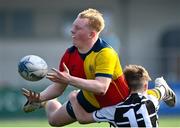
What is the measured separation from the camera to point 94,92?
1005cm

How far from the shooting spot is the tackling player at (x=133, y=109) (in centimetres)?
1045

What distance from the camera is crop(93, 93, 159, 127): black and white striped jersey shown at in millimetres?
10438

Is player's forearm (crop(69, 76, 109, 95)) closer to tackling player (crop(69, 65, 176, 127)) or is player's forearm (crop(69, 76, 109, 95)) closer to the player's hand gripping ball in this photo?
tackling player (crop(69, 65, 176, 127))

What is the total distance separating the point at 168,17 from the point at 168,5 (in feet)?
1.62

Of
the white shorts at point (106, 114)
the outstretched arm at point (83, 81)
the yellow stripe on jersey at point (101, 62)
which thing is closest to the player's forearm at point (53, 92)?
the white shorts at point (106, 114)

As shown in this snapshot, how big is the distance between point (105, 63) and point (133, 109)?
0.76 m

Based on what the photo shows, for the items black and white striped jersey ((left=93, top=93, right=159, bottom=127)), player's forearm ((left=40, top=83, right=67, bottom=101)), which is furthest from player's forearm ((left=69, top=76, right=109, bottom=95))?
player's forearm ((left=40, top=83, right=67, bottom=101))

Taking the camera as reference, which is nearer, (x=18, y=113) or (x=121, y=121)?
(x=121, y=121)

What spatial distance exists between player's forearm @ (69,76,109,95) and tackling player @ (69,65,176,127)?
0.54 m

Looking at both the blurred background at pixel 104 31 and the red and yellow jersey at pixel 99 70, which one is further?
the blurred background at pixel 104 31

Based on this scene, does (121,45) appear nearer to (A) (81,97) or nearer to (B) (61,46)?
(B) (61,46)

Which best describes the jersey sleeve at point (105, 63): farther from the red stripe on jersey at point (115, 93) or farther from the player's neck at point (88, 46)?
the red stripe on jersey at point (115, 93)

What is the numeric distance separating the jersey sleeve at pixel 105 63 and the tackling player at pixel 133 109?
0.56 metres

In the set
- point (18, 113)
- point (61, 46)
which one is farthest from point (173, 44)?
point (18, 113)
